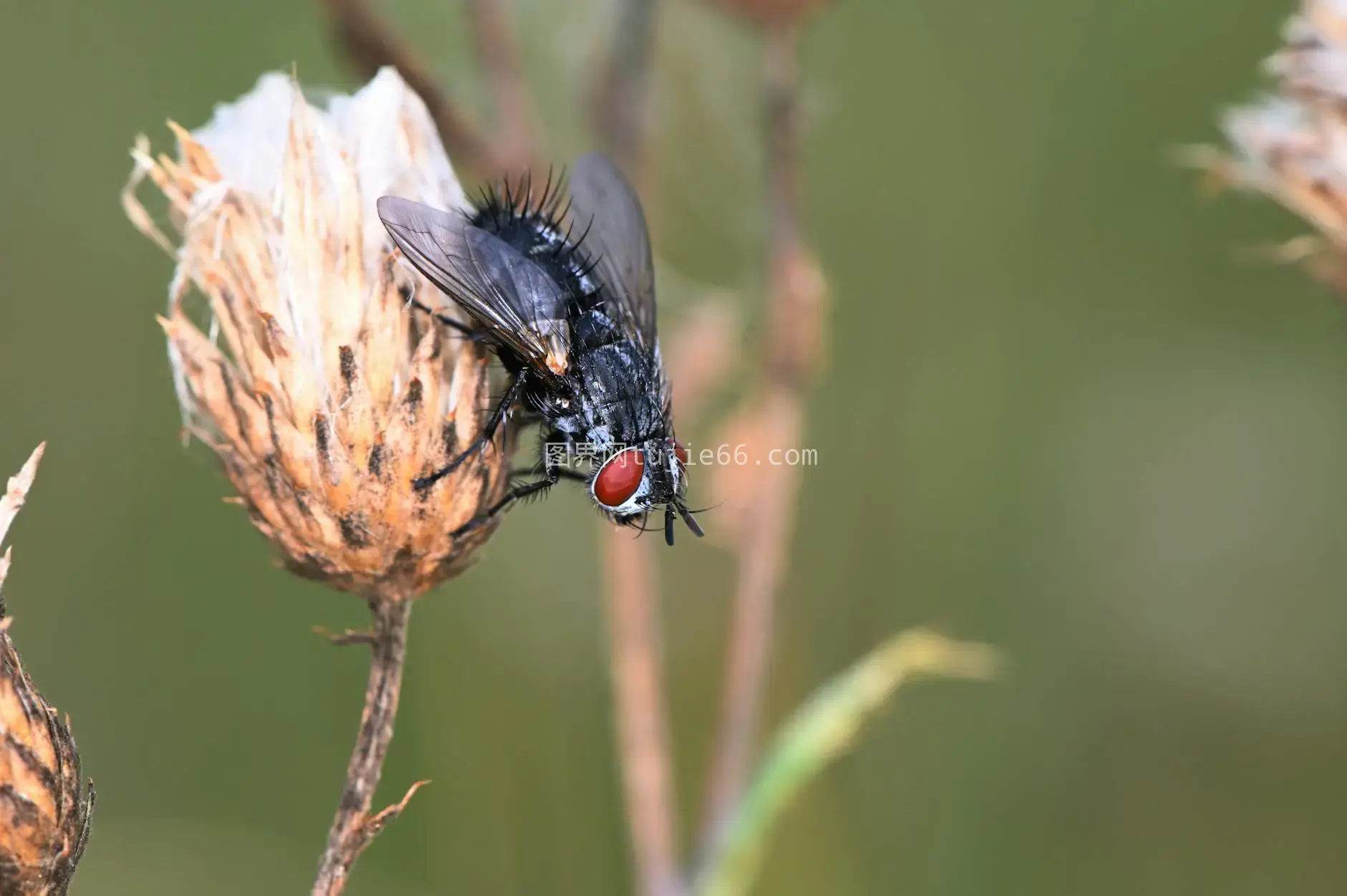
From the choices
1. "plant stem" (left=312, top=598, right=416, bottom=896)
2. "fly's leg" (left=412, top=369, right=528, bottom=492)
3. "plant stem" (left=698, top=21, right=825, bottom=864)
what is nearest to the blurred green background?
"plant stem" (left=698, top=21, right=825, bottom=864)

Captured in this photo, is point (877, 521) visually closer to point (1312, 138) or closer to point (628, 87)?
point (628, 87)

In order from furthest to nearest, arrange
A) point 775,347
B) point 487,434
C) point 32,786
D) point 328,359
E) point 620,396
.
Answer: point 775,347 → point 620,396 → point 487,434 → point 328,359 → point 32,786

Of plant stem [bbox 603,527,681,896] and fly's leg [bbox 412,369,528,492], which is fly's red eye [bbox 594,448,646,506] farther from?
plant stem [bbox 603,527,681,896]

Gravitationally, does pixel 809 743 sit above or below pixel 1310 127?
below

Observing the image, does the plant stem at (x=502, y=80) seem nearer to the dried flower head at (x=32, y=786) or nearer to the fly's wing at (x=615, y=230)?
the fly's wing at (x=615, y=230)

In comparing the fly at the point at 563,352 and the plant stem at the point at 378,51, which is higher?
the plant stem at the point at 378,51

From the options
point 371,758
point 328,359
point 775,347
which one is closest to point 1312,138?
point 775,347

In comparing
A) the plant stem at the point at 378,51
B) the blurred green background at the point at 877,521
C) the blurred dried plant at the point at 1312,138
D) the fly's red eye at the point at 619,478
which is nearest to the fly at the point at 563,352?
the fly's red eye at the point at 619,478
